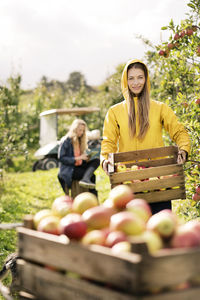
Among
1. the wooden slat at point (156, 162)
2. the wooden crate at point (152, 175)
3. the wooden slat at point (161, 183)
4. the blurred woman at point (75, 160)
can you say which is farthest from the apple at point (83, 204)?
the blurred woman at point (75, 160)

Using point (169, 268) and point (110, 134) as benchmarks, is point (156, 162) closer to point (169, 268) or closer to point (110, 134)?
point (110, 134)

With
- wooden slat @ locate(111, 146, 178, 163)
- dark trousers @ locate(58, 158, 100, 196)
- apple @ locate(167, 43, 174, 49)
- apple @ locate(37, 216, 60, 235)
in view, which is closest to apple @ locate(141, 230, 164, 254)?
apple @ locate(37, 216, 60, 235)

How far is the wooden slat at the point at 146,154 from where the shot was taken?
2.61m

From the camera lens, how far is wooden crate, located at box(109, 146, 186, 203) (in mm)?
2443

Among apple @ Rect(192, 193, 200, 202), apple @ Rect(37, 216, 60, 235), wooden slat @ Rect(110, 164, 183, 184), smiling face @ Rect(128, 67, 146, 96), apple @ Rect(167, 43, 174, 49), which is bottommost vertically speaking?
apple @ Rect(192, 193, 200, 202)

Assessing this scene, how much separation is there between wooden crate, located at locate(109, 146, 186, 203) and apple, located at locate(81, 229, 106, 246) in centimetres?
99

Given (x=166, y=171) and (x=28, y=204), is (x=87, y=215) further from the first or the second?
(x=28, y=204)

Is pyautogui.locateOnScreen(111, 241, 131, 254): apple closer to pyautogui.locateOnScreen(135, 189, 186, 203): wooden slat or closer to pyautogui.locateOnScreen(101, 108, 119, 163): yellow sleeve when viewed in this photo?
pyautogui.locateOnScreen(135, 189, 186, 203): wooden slat

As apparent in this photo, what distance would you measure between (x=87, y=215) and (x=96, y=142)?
312 inches

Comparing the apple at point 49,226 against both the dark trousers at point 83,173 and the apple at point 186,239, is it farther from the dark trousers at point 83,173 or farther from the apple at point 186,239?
the dark trousers at point 83,173

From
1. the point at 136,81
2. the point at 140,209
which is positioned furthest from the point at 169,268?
the point at 136,81

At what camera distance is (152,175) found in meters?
2.49

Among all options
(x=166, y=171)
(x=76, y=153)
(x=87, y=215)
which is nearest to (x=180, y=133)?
(x=166, y=171)

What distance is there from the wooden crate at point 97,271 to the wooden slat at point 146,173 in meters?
1.01
